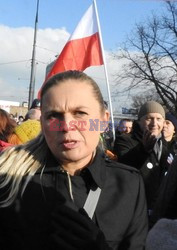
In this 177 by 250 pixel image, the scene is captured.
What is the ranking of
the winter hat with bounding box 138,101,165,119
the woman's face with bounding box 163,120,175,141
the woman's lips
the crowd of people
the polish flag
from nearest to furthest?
the crowd of people, the woman's lips, the winter hat with bounding box 138,101,165,119, the woman's face with bounding box 163,120,175,141, the polish flag

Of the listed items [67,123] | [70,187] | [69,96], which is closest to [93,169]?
[70,187]

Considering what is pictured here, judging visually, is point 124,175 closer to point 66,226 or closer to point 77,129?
point 77,129

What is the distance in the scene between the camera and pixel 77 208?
1.62 m

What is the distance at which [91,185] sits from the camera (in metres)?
1.73

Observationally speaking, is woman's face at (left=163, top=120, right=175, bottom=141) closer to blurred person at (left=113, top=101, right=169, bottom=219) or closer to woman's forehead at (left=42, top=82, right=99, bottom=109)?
blurred person at (left=113, top=101, right=169, bottom=219)

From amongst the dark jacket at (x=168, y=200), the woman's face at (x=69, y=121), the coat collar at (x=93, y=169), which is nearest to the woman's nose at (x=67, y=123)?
the woman's face at (x=69, y=121)

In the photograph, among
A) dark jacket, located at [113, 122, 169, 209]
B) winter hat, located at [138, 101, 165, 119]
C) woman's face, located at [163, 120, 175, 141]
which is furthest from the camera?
woman's face, located at [163, 120, 175, 141]

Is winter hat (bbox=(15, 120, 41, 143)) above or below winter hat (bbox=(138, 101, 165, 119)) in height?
below

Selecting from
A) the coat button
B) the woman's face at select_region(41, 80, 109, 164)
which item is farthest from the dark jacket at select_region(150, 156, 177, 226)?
the coat button

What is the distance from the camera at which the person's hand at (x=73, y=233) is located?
1418 mm

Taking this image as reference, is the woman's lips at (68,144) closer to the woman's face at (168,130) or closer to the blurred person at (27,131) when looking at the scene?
the blurred person at (27,131)

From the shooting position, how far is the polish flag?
16.5 ft

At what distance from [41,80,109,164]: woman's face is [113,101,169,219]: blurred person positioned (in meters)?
1.42

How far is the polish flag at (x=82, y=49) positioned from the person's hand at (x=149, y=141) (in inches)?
85.0
